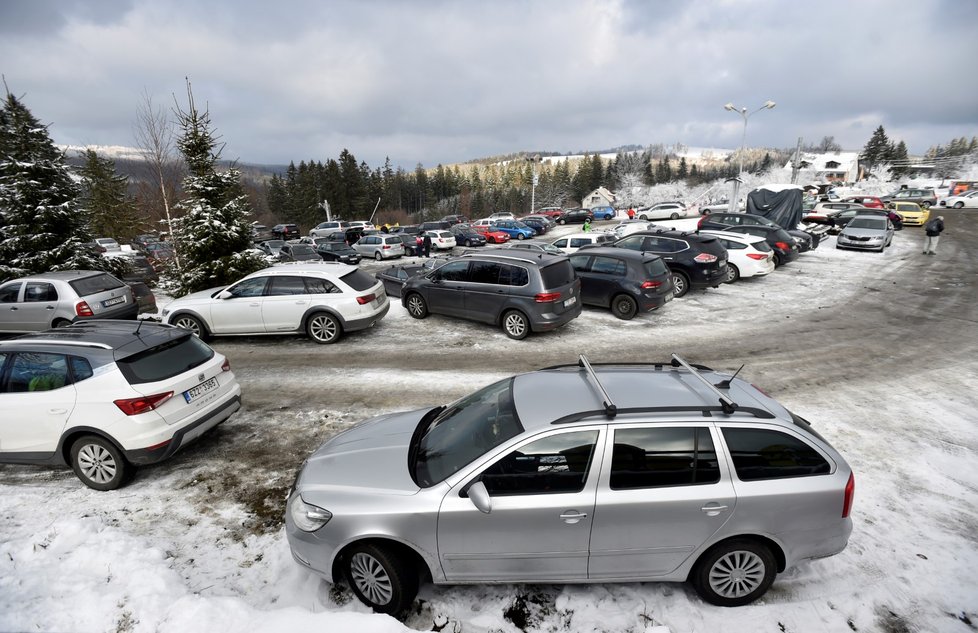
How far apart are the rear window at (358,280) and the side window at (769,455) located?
26.9ft

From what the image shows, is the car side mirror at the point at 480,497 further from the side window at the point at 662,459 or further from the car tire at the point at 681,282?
the car tire at the point at 681,282

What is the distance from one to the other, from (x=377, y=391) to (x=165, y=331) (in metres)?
3.02

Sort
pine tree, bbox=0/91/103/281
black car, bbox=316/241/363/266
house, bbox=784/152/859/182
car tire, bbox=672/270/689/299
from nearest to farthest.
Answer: car tire, bbox=672/270/689/299 < pine tree, bbox=0/91/103/281 < black car, bbox=316/241/363/266 < house, bbox=784/152/859/182

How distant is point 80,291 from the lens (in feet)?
33.1

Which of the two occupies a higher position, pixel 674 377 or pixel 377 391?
pixel 674 377

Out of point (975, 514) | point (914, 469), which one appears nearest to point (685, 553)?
point (975, 514)

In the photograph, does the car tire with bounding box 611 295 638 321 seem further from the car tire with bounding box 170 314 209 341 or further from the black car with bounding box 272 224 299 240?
the black car with bounding box 272 224 299 240

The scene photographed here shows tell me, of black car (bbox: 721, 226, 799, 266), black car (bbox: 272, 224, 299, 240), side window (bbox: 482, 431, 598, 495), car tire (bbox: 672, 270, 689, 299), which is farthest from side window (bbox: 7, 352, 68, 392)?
black car (bbox: 272, 224, 299, 240)

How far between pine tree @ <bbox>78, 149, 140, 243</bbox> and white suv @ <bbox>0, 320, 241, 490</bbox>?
4604cm

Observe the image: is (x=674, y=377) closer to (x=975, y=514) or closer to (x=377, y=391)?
(x=975, y=514)

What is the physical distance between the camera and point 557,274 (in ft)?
31.6

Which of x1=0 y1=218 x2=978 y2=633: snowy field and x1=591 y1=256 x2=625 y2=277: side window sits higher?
x1=591 y1=256 x2=625 y2=277: side window

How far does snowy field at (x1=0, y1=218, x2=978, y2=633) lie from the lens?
3.13m

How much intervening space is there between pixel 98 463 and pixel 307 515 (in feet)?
10.4
